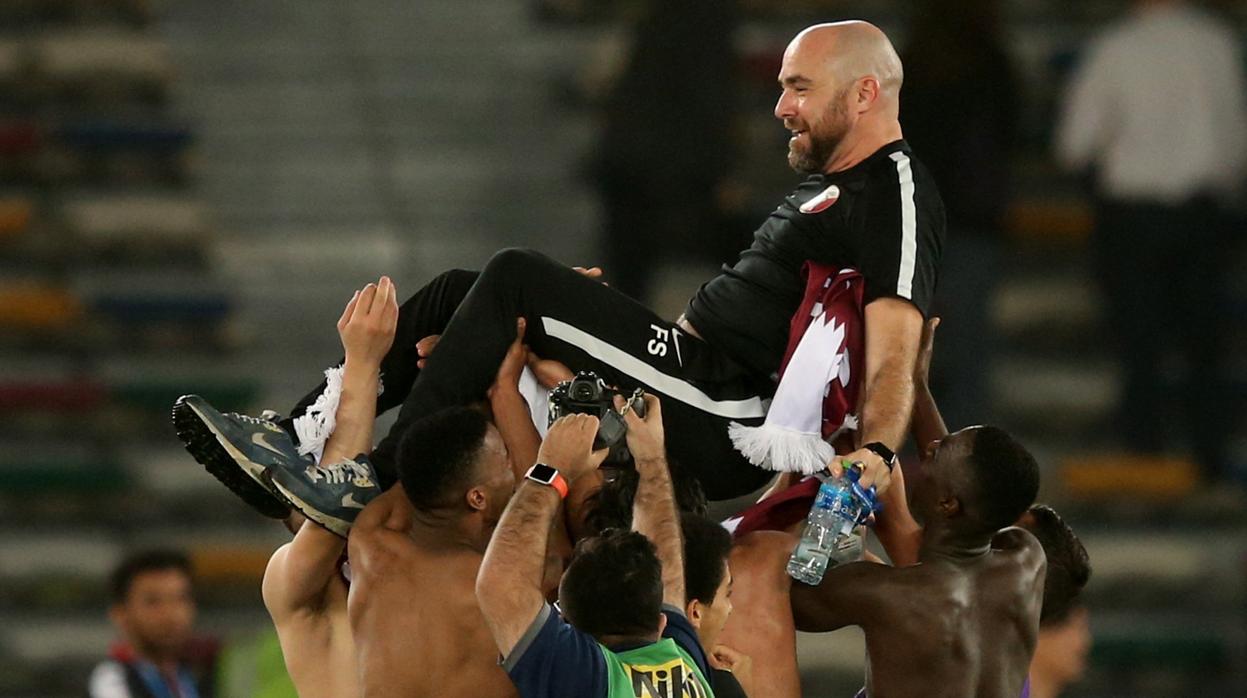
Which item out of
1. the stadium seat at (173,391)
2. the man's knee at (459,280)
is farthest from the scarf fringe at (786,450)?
the stadium seat at (173,391)

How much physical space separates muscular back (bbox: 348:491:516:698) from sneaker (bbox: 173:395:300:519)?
26 centimetres

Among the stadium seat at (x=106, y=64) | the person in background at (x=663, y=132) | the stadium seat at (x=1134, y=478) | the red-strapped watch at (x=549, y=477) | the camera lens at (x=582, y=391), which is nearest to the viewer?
the red-strapped watch at (x=549, y=477)

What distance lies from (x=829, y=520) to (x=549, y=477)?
1.69 ft

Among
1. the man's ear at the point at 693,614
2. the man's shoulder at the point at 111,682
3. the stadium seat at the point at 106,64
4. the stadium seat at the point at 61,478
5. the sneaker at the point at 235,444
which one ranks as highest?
the sneaker at the point at 235,444

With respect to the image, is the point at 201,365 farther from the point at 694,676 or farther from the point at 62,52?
the point at 694,676

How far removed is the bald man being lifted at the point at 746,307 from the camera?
450 cm

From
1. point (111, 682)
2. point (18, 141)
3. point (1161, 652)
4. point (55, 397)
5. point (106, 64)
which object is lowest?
point (1161, 652)

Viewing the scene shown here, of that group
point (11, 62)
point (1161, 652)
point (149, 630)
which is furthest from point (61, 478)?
point (1161, 652)

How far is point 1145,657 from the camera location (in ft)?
28.1

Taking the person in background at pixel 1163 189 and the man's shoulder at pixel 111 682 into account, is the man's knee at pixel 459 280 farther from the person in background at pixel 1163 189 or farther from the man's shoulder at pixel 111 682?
the person in background at pixel 1163 189

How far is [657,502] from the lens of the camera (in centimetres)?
429

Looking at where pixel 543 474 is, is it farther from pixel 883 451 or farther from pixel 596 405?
pixel 883 451

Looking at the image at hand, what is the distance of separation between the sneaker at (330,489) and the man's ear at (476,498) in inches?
10.1

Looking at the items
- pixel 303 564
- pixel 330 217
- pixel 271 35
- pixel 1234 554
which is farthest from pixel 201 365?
pixel 303 564
